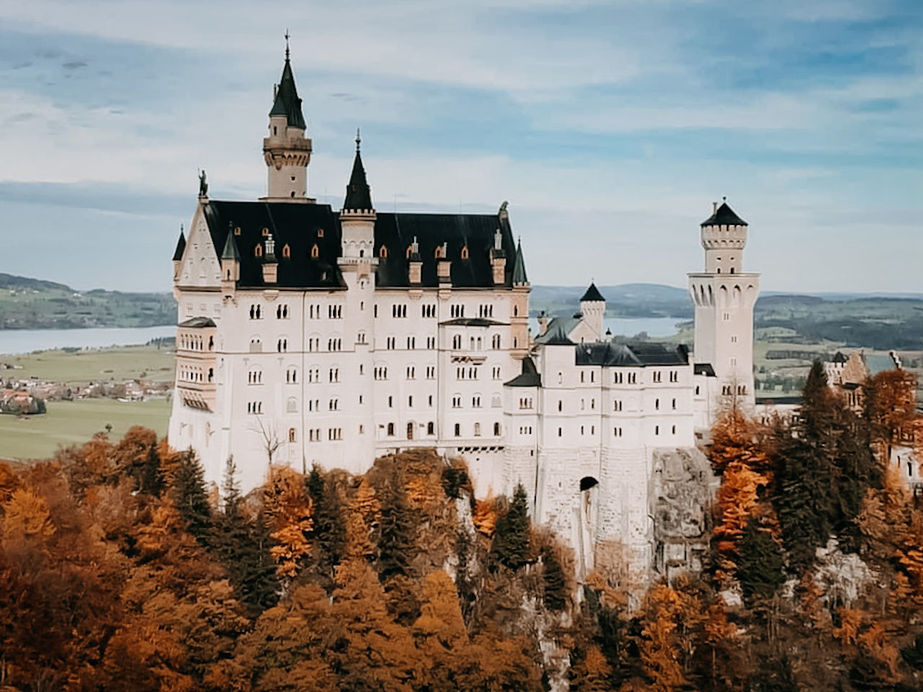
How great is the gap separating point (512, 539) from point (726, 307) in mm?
16582

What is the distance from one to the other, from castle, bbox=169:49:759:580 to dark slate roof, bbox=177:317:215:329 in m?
0.14

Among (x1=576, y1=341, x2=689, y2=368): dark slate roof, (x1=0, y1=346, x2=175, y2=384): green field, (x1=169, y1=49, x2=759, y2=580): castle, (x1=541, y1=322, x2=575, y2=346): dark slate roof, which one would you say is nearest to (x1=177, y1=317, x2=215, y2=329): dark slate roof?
(x1=169, y1=49, x2=759, y2=580): castle

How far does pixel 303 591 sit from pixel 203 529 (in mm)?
5556

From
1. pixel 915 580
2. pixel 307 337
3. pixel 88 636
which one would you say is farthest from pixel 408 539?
pixel 915 580

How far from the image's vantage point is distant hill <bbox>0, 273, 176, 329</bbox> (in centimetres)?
13112

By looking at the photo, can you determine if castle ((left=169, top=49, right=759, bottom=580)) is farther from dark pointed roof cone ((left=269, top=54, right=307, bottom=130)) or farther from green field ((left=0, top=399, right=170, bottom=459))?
green field ((left=0, top=399, right=170, bottom=459))

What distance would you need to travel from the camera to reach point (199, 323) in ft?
232

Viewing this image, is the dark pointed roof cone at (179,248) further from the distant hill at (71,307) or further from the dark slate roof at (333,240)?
the distant hill at (71,307)

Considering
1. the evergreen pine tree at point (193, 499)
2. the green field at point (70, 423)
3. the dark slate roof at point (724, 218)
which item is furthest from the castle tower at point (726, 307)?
the green field at point (70, 423)

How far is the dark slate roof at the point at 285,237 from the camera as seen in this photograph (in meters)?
71.0

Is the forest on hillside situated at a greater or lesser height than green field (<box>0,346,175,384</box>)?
lesser

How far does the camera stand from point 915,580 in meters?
73.4

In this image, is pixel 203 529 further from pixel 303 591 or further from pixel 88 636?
pixel 88 636

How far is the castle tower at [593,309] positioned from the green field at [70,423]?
22385mm
